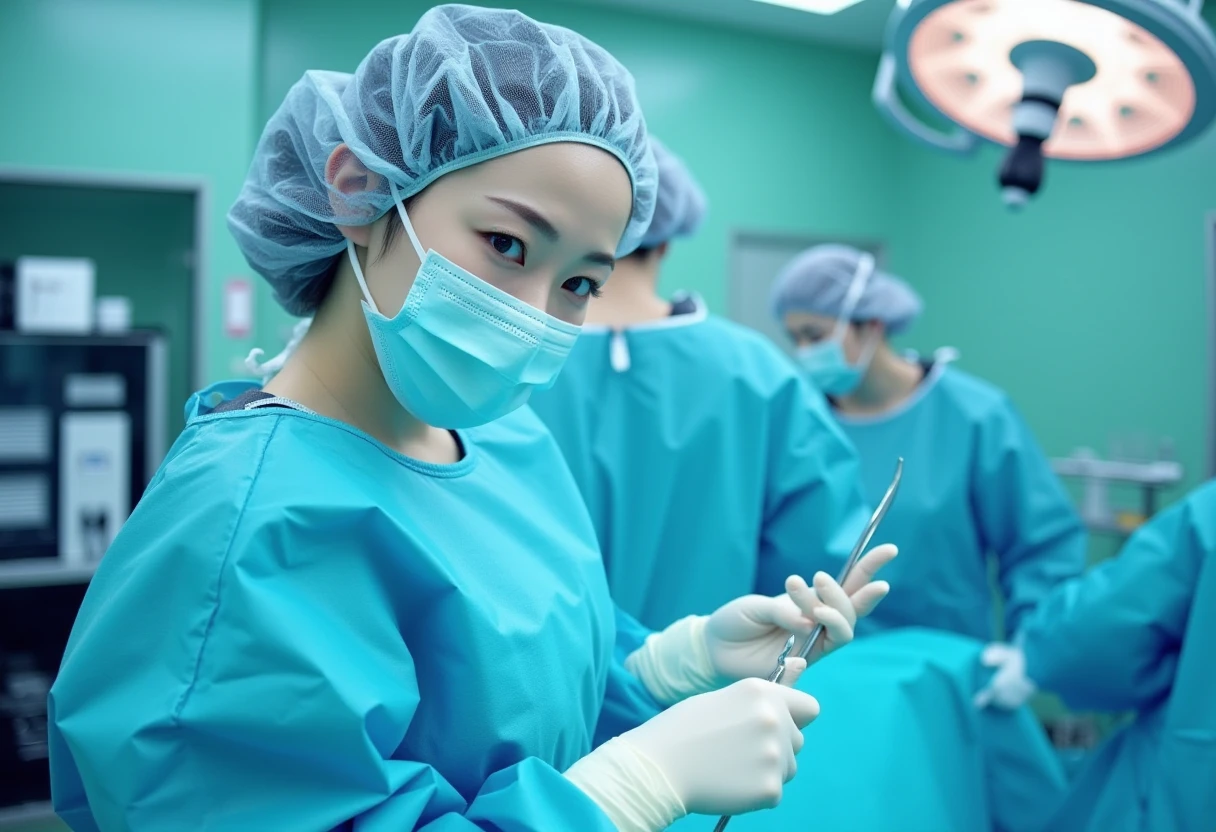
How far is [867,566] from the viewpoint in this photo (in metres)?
0.95

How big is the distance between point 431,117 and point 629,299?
820 mm

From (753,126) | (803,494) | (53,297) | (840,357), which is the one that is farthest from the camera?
(753,126)

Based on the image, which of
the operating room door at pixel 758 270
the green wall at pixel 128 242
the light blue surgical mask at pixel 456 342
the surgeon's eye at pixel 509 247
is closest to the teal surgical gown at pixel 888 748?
the light blue surgical mask at pixel 456 342

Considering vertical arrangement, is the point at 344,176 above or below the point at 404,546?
above

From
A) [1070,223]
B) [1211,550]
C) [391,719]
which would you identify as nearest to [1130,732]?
[1211,550]

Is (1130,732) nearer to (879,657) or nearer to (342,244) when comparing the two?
(879,657)

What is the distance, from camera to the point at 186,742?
63 centimetres

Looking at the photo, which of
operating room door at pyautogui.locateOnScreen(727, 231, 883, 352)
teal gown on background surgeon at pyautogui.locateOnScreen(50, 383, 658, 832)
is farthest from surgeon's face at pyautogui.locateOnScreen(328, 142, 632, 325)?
operating room door at pyautogui.locateOnScreen(727, 231, 883, 352)

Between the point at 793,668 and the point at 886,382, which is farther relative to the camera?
the point at 886,382

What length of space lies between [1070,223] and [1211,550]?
3013mm

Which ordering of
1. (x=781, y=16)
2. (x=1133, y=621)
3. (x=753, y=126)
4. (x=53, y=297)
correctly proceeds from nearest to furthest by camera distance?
(x=1133, y=621) → (x=53, y=297) → (x=781, y=16) → (x=753, y=126)

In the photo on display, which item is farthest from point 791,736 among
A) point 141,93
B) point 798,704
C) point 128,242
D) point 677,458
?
point 128,242

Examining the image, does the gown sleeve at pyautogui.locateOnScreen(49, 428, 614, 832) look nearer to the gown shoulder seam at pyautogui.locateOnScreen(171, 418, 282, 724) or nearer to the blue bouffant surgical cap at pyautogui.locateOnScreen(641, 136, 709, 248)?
the gown shoulder seam at pyautogui.locateOnScreen(171, 418, 282, 724)

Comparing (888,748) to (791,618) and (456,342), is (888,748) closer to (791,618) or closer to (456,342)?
(791,618)
